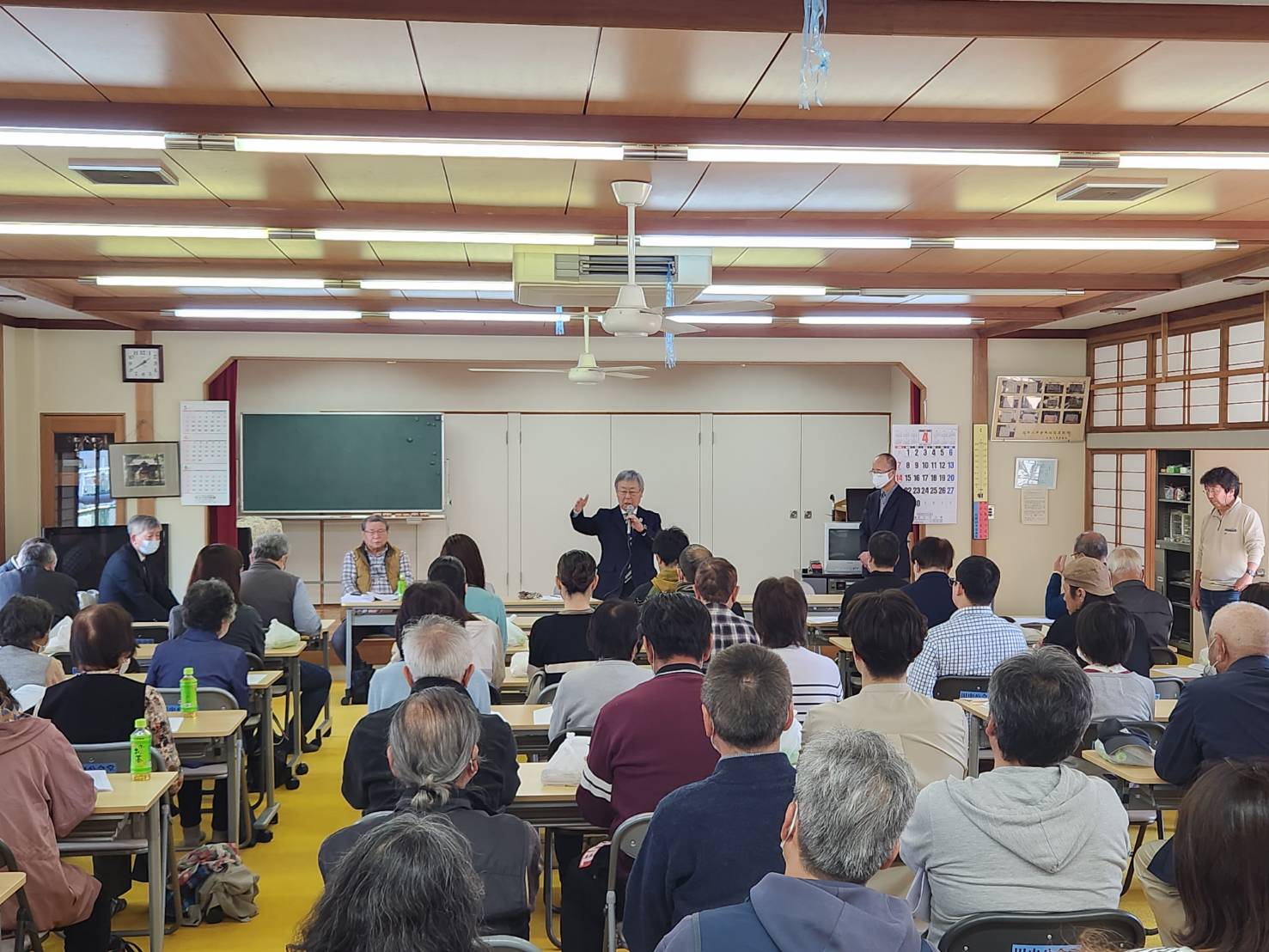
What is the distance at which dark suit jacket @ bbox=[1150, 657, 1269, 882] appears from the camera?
3012 mm

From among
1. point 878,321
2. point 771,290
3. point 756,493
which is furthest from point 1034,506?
point 771,290

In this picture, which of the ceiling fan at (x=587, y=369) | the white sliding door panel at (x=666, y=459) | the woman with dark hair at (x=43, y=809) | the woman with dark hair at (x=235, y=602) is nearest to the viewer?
the woman with dark hair at (x=43, y=809)

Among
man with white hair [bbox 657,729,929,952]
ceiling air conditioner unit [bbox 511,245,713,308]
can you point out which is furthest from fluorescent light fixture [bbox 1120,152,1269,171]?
man with white hair [bbox 657,729,929,952]

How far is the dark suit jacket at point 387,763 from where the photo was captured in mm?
2732

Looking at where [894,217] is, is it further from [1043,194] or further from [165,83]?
[165,83]

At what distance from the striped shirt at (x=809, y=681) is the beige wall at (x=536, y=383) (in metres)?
6.32

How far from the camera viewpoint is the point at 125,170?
15.0ft

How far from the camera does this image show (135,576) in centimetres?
671

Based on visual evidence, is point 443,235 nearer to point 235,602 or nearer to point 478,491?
point 235,602

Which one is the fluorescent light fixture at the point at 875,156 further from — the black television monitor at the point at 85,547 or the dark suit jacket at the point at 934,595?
the black television monitor at the point at 85,547

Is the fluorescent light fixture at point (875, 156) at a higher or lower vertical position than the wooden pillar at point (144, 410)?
higher

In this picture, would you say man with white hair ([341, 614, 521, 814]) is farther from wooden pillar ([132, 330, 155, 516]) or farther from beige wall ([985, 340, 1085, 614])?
beige wall ([985, 340, 1085, 614])

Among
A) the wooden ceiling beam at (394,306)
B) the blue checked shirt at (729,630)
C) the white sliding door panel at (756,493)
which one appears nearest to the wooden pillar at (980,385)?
the wooden ceiling beam at (394,306)

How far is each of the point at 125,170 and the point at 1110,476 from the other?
8.49 metres
